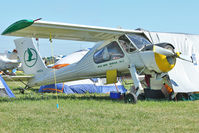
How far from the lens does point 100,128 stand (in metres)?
4.54

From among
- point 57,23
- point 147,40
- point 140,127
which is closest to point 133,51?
point 147,40

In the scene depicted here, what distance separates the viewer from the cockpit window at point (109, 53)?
895cm

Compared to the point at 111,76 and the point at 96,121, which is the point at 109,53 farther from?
the point at 96,121

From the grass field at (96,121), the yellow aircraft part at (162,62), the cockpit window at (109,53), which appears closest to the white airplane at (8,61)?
the cockpit window at (109,53)

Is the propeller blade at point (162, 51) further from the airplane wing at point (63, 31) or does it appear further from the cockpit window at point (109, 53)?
the airplane wing at point (63, 31)

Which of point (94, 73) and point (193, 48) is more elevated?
point (193, 48)

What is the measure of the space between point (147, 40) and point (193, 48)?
8.43ft

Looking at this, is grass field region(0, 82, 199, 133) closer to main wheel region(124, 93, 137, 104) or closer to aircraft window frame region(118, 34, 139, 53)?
main wheel region(124, 93, 137, 104)

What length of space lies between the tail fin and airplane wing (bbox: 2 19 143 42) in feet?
6.99

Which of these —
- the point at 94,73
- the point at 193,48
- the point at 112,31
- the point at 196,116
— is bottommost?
the point at 196,116

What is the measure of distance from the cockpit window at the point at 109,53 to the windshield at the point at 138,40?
21.5 inches

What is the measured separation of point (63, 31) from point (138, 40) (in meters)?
2.48

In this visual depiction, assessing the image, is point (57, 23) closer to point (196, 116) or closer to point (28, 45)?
point (28, 45)

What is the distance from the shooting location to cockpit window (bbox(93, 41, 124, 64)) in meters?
8.95
